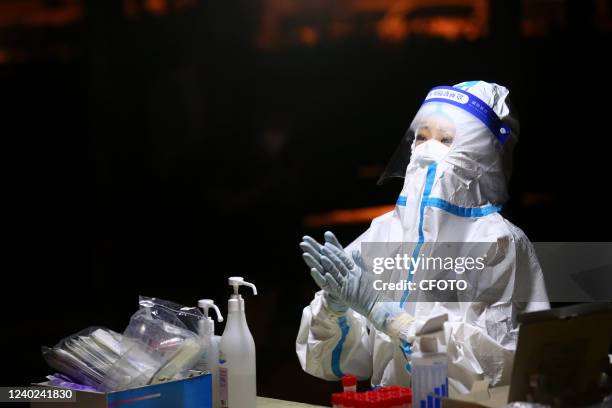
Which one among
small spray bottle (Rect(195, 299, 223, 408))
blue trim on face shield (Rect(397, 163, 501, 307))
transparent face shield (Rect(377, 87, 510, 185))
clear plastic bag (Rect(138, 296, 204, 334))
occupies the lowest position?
small spray bottle (Rect(195, 299, 223, 408))

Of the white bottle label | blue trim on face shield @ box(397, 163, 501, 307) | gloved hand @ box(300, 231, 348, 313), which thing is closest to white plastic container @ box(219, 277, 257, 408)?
the white bottle label

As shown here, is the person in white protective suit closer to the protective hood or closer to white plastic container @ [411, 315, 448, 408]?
the protective hood

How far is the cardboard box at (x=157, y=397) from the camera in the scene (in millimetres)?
1703

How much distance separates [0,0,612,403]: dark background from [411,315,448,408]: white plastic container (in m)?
1.47

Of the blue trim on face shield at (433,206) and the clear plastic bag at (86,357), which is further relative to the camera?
the blue trim on face shield at (433,206)

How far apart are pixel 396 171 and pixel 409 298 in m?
0.36

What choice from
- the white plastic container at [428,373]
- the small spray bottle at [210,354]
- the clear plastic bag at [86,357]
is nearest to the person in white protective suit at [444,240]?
the white plastic container at [428,373]

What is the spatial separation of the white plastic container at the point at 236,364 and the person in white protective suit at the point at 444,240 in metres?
0.22

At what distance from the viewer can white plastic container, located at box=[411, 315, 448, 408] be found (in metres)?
1.63

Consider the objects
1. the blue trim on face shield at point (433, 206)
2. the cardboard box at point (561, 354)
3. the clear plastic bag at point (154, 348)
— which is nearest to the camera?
the cardboard box at point (561, 354)

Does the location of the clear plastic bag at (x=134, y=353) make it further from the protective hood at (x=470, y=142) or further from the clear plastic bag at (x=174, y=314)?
the protective hood at (x=470, y=142)

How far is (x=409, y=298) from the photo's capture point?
2098 millimetres

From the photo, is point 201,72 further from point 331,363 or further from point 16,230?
point 331,363

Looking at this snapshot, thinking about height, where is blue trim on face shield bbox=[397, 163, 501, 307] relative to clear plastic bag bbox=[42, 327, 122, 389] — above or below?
above
